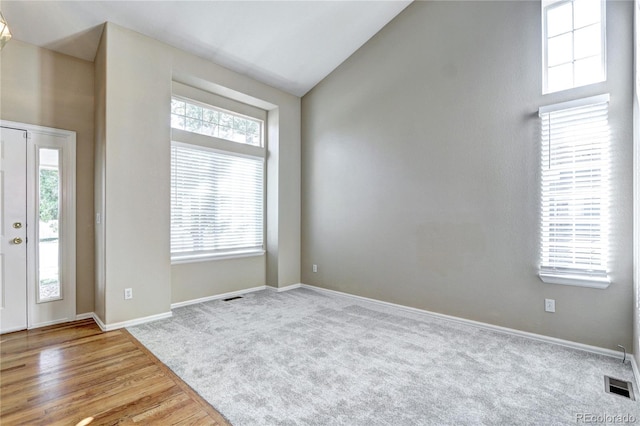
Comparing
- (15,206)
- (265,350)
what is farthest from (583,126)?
(15,206)

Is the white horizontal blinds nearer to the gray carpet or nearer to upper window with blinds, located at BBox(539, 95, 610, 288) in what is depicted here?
the gray carpet

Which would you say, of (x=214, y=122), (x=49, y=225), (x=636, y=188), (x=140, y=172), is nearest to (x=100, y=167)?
(x=140, y=172)

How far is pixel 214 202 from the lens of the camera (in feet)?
15.4

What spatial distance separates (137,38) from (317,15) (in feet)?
7.11

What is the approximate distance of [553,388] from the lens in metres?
2.26

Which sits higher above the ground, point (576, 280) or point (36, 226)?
point (36, 226)

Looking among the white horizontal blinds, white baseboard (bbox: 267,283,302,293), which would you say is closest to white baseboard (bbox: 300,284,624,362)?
white baseboard (bbox: 267,283,302,293)

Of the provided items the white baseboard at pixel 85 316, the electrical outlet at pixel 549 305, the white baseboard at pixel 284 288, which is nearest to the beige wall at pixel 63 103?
the white baseboard at pixel 85 316

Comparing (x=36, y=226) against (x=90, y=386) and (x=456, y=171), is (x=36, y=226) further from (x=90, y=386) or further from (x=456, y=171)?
(x=456, y=171)

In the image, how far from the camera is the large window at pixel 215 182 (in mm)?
4297

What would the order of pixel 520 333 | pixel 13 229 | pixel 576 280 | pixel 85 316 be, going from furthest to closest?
pixel 85 316, pixel 13 229, pixel 520 333, pixel 576 280

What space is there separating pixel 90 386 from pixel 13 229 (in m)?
2.22

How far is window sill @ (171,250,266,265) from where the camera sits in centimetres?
425

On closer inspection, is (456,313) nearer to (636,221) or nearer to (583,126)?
(636,221)
